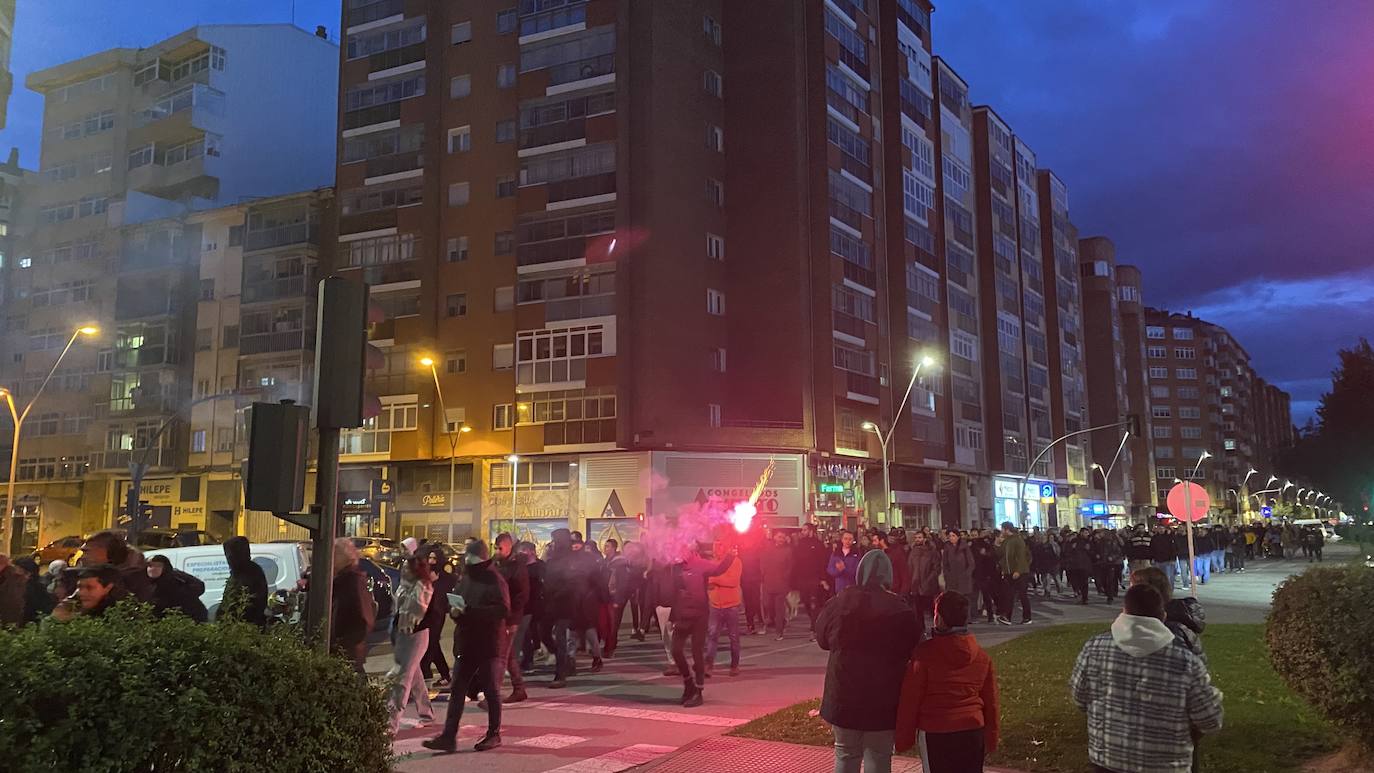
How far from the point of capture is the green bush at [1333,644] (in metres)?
6.51

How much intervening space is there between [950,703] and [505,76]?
152ft

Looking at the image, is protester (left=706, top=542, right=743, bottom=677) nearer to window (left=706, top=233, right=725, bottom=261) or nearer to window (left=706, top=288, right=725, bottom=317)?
window (left=706, top=288, right=725, bottom=317)

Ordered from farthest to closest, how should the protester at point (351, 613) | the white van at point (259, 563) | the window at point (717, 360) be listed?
the window at point (717, 360) < the white van at point (259, 563) < the protester at point (351, 613)

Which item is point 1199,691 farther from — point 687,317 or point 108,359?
point 108,359

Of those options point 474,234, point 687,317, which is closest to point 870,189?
point 687,317

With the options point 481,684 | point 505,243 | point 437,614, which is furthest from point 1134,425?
point 481,684

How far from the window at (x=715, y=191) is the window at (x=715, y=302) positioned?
4.27m

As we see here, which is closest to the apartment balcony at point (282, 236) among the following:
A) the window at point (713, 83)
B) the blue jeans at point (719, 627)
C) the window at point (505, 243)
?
the window at point (505, 243)

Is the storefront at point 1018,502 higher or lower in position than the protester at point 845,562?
higher

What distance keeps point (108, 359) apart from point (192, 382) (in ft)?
21.7

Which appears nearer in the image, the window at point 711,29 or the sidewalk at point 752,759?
the sidewalk at point 752,759

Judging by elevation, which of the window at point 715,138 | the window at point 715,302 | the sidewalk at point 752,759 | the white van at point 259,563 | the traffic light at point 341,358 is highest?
the window at point 715,138

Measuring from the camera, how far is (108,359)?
5588 centimetres

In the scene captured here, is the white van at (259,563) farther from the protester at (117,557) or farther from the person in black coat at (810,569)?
the person in black coat at (810,569)
